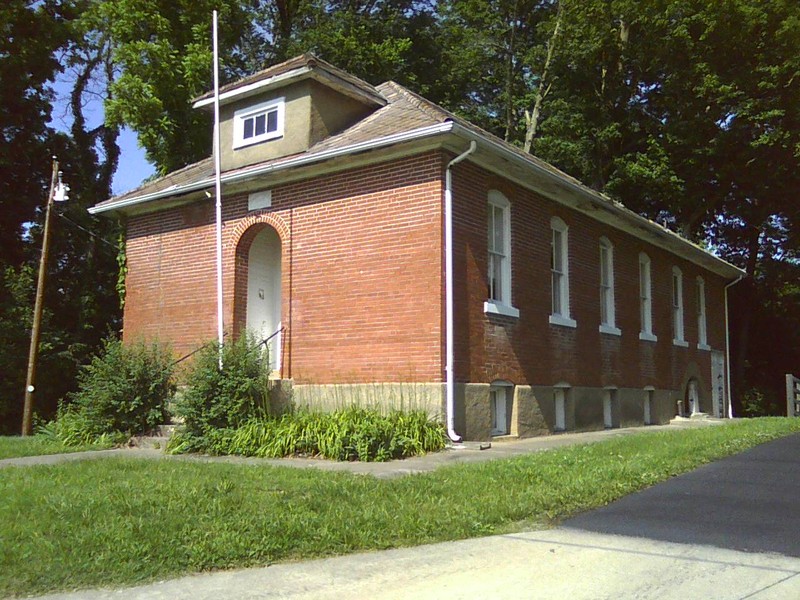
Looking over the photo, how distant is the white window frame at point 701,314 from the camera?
25531 millimetres

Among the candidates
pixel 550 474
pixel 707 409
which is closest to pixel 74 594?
pixel 550 474

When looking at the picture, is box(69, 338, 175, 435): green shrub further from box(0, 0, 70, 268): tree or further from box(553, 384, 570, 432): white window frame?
box(0, 0, 70, 268): tree

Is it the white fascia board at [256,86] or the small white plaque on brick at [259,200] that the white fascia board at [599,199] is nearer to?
the white fascia board at [256,86]

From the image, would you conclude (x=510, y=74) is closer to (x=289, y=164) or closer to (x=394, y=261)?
(x=289, y=164)

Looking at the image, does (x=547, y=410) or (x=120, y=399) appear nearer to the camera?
(x=120, y=399)

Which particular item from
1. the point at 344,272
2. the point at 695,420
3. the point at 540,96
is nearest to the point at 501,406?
the point at 344,272

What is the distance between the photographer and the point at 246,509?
23.0ft

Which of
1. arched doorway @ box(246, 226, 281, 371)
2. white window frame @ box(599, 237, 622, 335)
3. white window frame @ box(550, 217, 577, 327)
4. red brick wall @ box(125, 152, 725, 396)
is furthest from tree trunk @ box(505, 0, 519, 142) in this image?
arched doorway @ box(246, 226, 281, 371)

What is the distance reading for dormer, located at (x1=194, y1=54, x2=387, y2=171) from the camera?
1577 cm

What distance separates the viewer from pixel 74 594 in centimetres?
535

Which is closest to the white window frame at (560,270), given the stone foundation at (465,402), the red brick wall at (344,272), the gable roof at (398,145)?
the gable roof at (398,145)

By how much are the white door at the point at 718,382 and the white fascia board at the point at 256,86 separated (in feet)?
55.8

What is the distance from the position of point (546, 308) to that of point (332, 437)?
6164 mm

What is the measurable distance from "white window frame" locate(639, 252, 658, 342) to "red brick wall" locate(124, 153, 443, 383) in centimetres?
949
